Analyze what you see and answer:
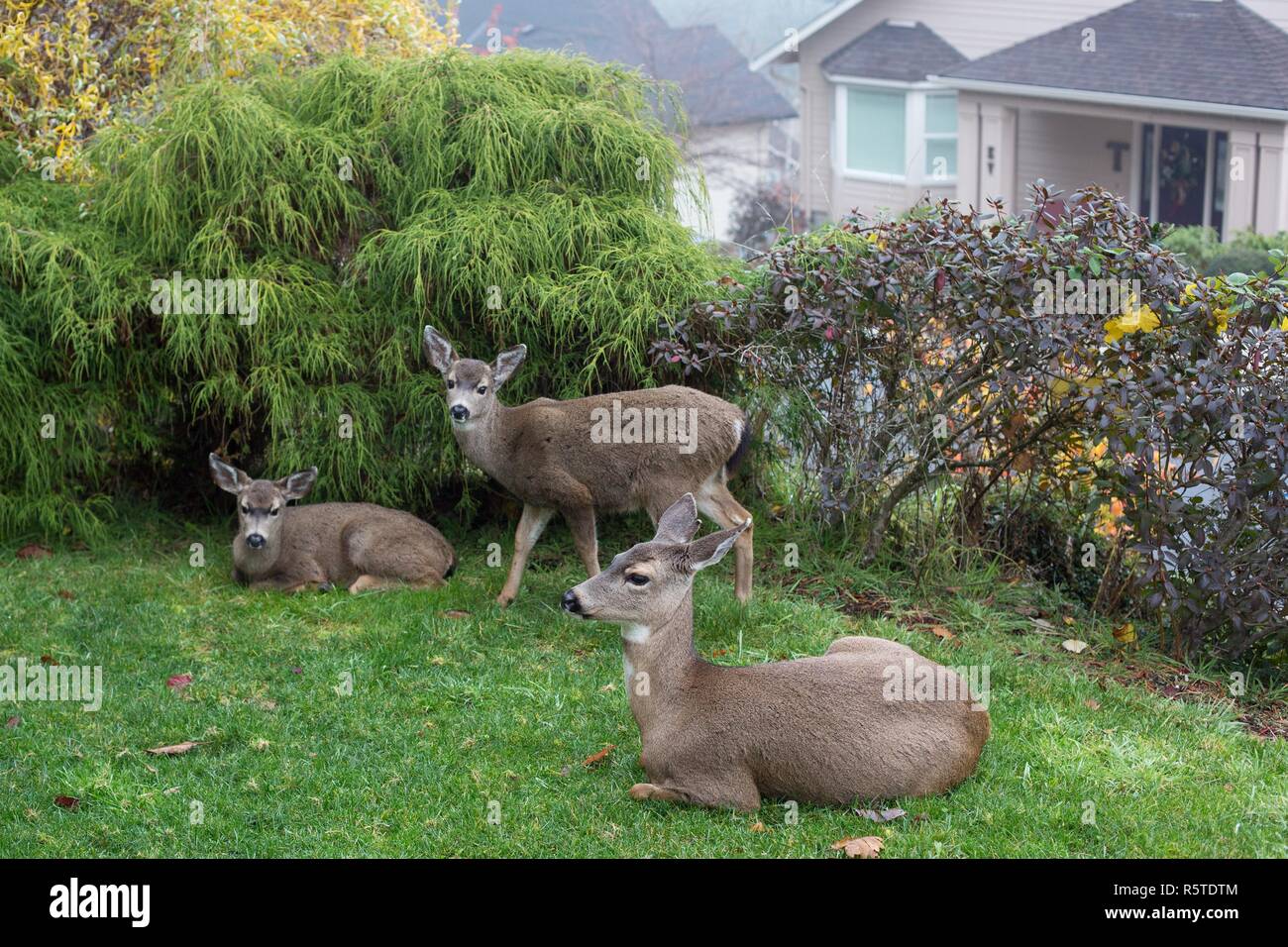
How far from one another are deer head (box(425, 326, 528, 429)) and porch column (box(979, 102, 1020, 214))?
658 inches

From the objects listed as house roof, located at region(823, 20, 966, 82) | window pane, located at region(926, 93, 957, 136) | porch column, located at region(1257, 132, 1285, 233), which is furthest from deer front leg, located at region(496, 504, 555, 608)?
window pane, located at region(926, 93, 957, 136)

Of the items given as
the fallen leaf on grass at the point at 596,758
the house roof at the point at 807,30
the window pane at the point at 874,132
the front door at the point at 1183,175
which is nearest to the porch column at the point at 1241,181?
the front door at the point at 1183,175

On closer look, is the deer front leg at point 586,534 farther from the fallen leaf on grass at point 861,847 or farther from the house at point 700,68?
the house at point 700,68

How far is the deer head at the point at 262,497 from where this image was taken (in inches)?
328

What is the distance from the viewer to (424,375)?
899 centimetres

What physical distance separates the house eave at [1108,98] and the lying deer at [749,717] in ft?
50.9

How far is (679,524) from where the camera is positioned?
6012 mm

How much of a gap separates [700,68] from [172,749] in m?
31.2

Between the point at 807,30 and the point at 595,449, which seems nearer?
the point at 595,449

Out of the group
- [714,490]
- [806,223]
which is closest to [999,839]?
[714,490]

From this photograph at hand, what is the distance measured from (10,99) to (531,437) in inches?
189

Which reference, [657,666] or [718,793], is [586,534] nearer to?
[657,666]

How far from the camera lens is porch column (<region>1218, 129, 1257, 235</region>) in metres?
19.7

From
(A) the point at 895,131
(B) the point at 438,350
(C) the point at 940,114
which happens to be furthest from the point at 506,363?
(A) the point at 895,131
